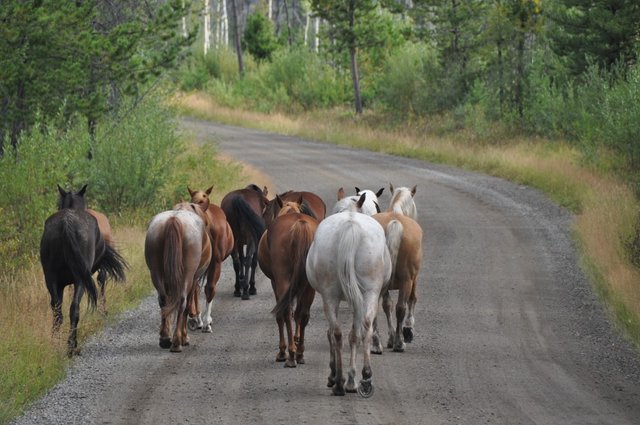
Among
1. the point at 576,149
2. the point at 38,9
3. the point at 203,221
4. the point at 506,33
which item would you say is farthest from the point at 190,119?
the point at 203,221

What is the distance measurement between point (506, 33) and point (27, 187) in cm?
2565

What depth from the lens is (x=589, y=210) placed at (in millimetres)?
21547

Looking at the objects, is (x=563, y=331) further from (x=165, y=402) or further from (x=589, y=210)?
(x=589, y=210)

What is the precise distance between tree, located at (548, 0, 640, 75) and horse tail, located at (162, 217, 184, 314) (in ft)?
66.8

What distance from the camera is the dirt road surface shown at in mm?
9602

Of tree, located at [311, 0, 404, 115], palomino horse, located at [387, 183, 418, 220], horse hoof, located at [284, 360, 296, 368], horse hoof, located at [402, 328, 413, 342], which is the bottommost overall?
horse hoof, located at [402, 328, 413, 342]

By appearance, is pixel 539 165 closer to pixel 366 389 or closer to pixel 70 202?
pixel 70 202

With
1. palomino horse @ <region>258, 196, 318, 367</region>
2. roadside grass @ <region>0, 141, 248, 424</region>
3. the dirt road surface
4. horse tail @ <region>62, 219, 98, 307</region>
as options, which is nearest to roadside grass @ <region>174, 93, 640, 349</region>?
the dirt road surface

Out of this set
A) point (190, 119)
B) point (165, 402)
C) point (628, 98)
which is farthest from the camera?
point (190, 119)

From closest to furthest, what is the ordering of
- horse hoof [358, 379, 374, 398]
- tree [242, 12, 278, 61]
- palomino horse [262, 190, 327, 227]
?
horse hoof [358, 379, 374, 398] < palomino horse [262, 190, 327, 227] < tree [242, 12, 278, 61]

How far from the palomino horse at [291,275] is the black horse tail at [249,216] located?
12.4 feet

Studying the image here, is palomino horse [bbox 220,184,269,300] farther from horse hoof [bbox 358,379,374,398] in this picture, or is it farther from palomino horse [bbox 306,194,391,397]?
horse hoof [bbox 358,379,374,398]

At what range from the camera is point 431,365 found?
11578 millimetres

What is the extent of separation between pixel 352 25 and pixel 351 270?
1579 inches
